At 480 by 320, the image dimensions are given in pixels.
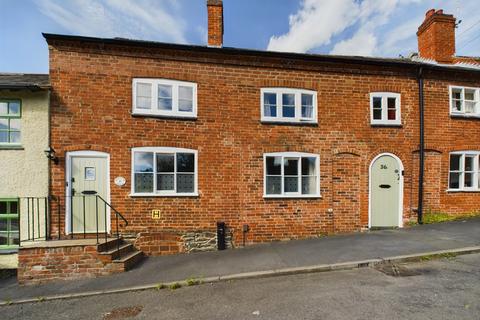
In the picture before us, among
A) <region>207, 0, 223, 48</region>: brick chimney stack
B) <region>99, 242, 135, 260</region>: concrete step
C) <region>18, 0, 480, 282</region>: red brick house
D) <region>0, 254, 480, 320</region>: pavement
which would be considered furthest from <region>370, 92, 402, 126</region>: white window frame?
<region>99, 242, 135, 260</region>: concrete step

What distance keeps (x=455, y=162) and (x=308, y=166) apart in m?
5.62

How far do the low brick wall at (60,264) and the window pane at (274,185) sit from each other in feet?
15.9

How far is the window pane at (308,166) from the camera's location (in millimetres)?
8953

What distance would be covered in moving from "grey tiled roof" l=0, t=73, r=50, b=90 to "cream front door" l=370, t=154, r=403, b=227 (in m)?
10.4

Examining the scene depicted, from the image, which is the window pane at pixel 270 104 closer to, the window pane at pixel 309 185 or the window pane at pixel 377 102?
the window pane at pixel 309 185

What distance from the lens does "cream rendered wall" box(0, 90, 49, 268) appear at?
7625 millimetres

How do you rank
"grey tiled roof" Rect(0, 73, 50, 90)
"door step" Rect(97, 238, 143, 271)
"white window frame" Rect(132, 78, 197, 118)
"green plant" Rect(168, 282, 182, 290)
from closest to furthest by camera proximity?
1. "green plant" Rect(168, 282, 182, 290)
2. "door step" Rect(97, 238, 143, 271)
3. "grey tiled roof" Rect(0, 73, 50, 90)
4. "white window frame" Rect(132, 78, 197, 118)

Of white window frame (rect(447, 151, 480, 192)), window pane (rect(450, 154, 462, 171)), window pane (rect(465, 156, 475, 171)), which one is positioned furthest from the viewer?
window pane (rect(465, 156, 475, 171))

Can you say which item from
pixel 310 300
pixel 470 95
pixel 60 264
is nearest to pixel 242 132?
pixel 310 300

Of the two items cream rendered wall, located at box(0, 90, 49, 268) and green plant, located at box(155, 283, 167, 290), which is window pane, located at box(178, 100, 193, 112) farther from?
green plant, located at box(155, 283, 167, 290)

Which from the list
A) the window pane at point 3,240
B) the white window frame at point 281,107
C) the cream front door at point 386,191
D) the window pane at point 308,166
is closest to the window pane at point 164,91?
the white window frame at point 281,107

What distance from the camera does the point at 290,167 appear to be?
882 cm

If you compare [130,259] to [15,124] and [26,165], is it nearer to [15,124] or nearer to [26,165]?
[26,165]

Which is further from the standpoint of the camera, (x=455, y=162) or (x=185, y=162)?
(x=455, y=162)
